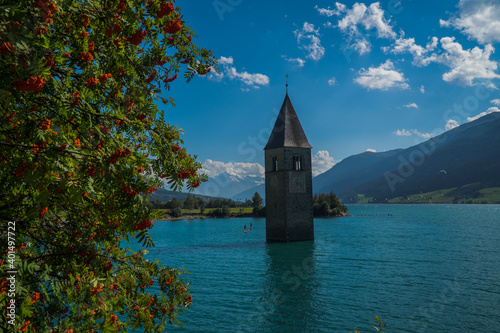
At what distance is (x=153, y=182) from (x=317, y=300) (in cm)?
2350

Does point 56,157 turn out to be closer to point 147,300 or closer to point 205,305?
point 147,300

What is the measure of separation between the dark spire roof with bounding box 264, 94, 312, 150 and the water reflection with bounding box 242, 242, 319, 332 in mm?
22136

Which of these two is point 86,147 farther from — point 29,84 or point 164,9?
point 164,9

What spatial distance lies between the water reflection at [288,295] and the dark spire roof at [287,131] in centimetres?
2214

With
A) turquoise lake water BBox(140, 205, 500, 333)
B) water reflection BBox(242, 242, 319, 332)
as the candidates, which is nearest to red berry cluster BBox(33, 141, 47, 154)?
turquoise lake water BBox(140, 205, 500, 333)

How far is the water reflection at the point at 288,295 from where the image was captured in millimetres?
21469

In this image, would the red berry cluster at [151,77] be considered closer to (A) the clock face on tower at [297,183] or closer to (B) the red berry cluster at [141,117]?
(B) the red berry cluster at [141,117]

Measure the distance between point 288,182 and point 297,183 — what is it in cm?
192

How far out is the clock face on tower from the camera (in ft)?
197

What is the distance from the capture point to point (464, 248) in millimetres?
53000

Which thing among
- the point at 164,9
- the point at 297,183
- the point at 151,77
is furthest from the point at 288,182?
the point at 164,9

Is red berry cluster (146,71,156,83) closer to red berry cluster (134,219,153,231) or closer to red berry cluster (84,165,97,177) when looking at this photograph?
red berry cluster (84,165,97,177)

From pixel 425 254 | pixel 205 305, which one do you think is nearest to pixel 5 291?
pixel 205 305

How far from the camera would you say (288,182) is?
59.7m
